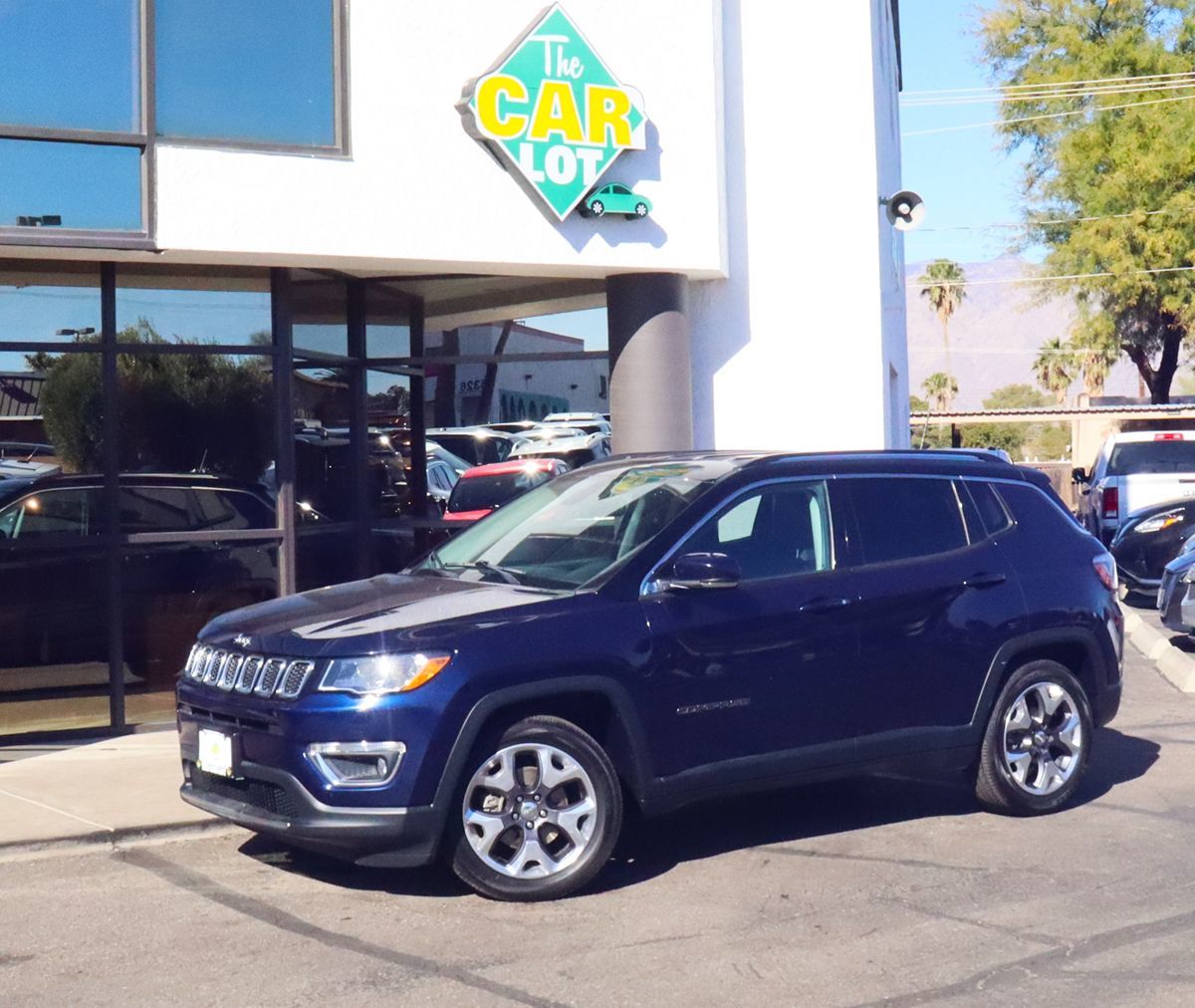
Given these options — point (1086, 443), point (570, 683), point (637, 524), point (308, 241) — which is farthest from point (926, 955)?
point (1086, 443)

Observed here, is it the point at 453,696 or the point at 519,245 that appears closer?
the point at 453,696

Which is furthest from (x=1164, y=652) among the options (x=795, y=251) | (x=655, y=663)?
→ (x=655, y=663)

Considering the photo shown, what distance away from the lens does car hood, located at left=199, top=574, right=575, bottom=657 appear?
19.9ft

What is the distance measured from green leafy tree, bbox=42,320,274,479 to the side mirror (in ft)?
17.0

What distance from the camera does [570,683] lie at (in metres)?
6.23

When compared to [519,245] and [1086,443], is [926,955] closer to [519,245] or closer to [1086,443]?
[519,245]

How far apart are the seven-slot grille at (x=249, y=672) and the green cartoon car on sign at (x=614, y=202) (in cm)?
538

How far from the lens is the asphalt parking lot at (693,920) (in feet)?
17.2

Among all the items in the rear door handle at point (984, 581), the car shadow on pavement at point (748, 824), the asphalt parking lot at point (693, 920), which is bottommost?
the asphalt parking lot at point (693, 920)

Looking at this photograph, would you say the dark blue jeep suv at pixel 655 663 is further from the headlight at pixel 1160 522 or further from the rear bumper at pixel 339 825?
the headlight at pixel 1160 522

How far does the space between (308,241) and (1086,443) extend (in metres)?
36.9

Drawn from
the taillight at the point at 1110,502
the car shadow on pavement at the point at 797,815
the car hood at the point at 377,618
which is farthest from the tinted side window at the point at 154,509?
the taillight at the point at 1110,502

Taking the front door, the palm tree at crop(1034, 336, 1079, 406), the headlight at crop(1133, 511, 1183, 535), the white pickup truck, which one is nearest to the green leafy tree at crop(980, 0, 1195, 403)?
the white pickup truck

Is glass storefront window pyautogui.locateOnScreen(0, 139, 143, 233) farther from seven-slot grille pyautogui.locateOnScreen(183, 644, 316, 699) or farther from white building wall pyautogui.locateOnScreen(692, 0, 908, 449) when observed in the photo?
white building wall pyautogui.locateOnScreen(692, 0, 908, 449)
